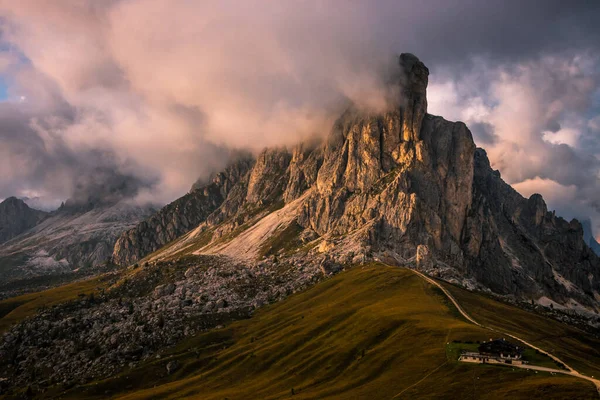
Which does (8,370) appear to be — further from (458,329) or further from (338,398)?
(458,329)

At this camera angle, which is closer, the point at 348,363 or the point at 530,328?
the point at 348,363

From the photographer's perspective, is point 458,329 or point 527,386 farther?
point 458,329

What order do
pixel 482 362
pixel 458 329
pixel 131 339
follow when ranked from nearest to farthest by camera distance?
pixel 482 362
pixel 458 329
pixel 131 339

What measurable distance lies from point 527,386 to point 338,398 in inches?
1468

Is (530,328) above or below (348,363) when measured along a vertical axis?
below

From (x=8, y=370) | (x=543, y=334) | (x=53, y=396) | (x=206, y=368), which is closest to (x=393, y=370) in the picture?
(x=543, y=334)

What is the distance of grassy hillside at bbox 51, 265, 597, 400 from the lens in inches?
3194

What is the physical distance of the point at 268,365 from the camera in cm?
14412

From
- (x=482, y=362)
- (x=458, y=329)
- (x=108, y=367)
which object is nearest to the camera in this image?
(x=482, y=362)

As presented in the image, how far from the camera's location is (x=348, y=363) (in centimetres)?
11950

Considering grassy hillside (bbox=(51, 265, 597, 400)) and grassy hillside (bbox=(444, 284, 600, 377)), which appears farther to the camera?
grassy hillside (bbox=(444, 284, 600, 377))

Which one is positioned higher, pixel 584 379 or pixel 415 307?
pixel 415 307

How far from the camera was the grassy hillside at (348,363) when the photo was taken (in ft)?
266

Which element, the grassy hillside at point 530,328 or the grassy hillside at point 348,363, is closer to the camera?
the grassy hillside at point 348,363
